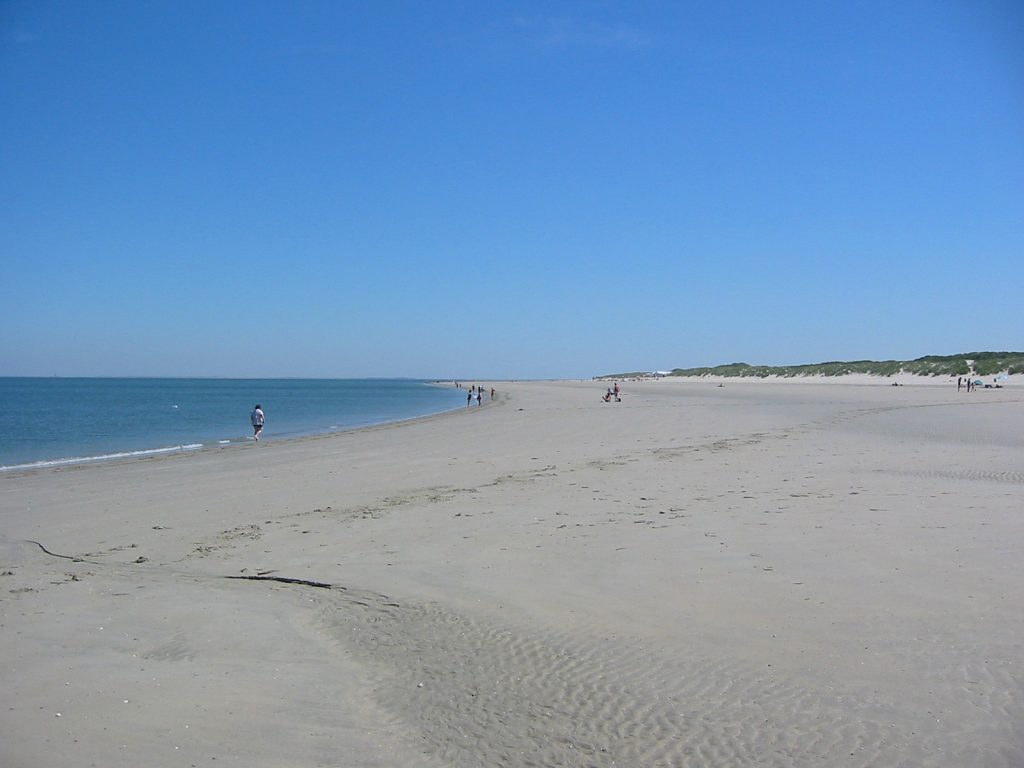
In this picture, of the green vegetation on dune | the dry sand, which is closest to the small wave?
the dry sand

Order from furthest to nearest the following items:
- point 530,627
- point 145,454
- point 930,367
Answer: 1. point 930,367
2. point 145,454
3. point 530,627

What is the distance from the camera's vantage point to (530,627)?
20.2 feet

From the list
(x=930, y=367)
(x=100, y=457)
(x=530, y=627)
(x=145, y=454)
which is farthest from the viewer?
(x=930, y=367)

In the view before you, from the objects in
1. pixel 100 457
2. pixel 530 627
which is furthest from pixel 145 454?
pixel 530 627

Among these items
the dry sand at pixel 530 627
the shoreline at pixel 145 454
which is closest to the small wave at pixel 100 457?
the shoreline at pixel 145 454

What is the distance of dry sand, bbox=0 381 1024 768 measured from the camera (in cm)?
434

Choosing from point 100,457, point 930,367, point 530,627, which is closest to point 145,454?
point 100,457

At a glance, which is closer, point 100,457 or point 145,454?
point 100,457

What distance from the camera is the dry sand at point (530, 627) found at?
14.2ft

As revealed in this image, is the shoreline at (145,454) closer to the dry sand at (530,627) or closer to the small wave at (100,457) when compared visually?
the small wave at (100,457)

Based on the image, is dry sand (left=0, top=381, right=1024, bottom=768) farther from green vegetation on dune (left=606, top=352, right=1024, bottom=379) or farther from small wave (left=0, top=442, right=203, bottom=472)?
green vegetation on dune (left=606, top=352, right=1024, bottom=379)

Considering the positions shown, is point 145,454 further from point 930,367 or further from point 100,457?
point 930,367

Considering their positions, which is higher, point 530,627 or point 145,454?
point 530,627

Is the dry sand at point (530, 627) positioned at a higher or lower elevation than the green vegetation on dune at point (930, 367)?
lower
